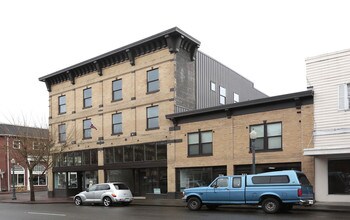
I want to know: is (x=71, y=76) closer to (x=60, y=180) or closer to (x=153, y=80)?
(x=60, y=180)

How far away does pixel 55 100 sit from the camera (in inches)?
1455

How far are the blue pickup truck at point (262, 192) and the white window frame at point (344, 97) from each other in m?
4.95

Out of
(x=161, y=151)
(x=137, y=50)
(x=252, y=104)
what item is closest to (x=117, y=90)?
(x=137, y=50)

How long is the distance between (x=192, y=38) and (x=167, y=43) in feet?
6.45

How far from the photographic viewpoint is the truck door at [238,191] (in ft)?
57.7

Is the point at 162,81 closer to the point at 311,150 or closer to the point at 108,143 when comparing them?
the point at 108,143

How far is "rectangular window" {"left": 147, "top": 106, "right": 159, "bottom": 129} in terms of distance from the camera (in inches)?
1100

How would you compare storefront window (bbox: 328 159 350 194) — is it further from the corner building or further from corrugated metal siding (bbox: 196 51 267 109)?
corrugated metal siding (bbox: 196 51 267 109)

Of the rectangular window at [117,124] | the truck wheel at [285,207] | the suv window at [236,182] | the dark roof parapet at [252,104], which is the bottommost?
the truck wheel at [285,207]

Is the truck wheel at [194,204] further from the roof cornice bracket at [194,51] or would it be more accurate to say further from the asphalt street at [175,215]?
the roof cornice bracket at [194,51]

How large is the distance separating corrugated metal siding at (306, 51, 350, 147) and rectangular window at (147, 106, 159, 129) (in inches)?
437

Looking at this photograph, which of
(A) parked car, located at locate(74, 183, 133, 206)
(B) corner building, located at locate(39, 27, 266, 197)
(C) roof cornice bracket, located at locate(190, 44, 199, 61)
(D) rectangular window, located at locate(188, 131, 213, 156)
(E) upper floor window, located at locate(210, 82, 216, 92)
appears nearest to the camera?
(A) parked car, located at locate(74, 183, 133, 206)

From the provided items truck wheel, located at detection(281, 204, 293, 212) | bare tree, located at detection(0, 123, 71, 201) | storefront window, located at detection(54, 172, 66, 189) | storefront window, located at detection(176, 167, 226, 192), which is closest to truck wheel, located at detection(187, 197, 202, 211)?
truck wheel, located at detection(281, 204, 293, 212)

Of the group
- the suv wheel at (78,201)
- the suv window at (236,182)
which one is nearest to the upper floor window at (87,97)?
the suv wheel at (78,201)
